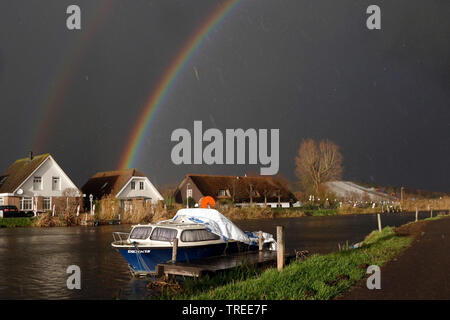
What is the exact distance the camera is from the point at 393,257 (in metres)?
19.6

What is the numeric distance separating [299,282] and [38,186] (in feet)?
191

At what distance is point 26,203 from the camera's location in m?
64.3

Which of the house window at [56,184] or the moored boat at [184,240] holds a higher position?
the house window at [56,184]

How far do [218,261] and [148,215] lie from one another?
37582 millimetres

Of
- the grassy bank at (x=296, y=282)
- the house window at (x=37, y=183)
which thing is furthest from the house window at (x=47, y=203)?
the grassy bank at (x=296, y=282)

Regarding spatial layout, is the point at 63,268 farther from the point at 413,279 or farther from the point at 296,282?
the point at 413,279

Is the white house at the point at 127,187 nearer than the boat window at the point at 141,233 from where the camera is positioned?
No

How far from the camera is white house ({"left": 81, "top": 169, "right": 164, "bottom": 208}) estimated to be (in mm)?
74250

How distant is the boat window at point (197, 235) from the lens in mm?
21089

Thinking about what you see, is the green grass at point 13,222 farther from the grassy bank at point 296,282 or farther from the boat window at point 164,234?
the grassy bank at point 296,282

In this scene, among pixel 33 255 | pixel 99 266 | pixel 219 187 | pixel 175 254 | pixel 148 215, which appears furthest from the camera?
pixel 219 187

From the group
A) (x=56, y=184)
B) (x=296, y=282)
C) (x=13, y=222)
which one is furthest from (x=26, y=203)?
(x=296, y=282)
